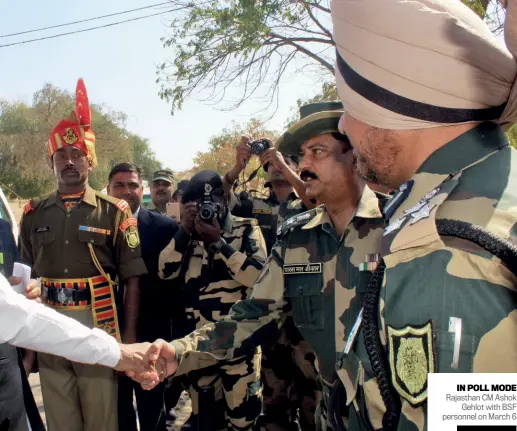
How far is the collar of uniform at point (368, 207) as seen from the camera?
7.05 ft

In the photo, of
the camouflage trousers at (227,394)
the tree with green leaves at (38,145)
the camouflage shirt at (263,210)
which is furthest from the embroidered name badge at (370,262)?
the tree with green leaves at (38,145)

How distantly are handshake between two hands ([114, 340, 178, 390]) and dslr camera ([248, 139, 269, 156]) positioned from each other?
2.14m

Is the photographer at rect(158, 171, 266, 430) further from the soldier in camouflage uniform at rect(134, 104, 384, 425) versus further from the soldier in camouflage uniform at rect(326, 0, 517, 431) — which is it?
the soldier in camouflage uniform at rect(326, 0, 517, 431)

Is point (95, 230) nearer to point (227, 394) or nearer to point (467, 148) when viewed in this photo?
point (227, 394)

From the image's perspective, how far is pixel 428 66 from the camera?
0.99m

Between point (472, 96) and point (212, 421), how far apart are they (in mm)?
2876

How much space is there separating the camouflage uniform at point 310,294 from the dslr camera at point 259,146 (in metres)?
1.77

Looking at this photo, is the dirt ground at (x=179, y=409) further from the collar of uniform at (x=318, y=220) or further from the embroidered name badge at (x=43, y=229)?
the collar of uniform at (x=318, y=220)

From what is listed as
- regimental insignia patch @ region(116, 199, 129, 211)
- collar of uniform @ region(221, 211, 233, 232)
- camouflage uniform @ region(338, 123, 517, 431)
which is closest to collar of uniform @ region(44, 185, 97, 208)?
regimental insignia patch @ region(116, 199, 129, 211)

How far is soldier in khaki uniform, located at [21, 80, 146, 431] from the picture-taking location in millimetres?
3143

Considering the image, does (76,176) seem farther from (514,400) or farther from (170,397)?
(514,400)

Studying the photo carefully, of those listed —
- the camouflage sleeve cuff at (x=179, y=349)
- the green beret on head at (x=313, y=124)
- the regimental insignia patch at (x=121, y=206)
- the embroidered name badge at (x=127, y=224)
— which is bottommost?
the camouflage sleeve cuff at (x=179, y=349)

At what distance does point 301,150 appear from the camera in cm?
263

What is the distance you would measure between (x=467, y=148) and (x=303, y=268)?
1.29 meters
